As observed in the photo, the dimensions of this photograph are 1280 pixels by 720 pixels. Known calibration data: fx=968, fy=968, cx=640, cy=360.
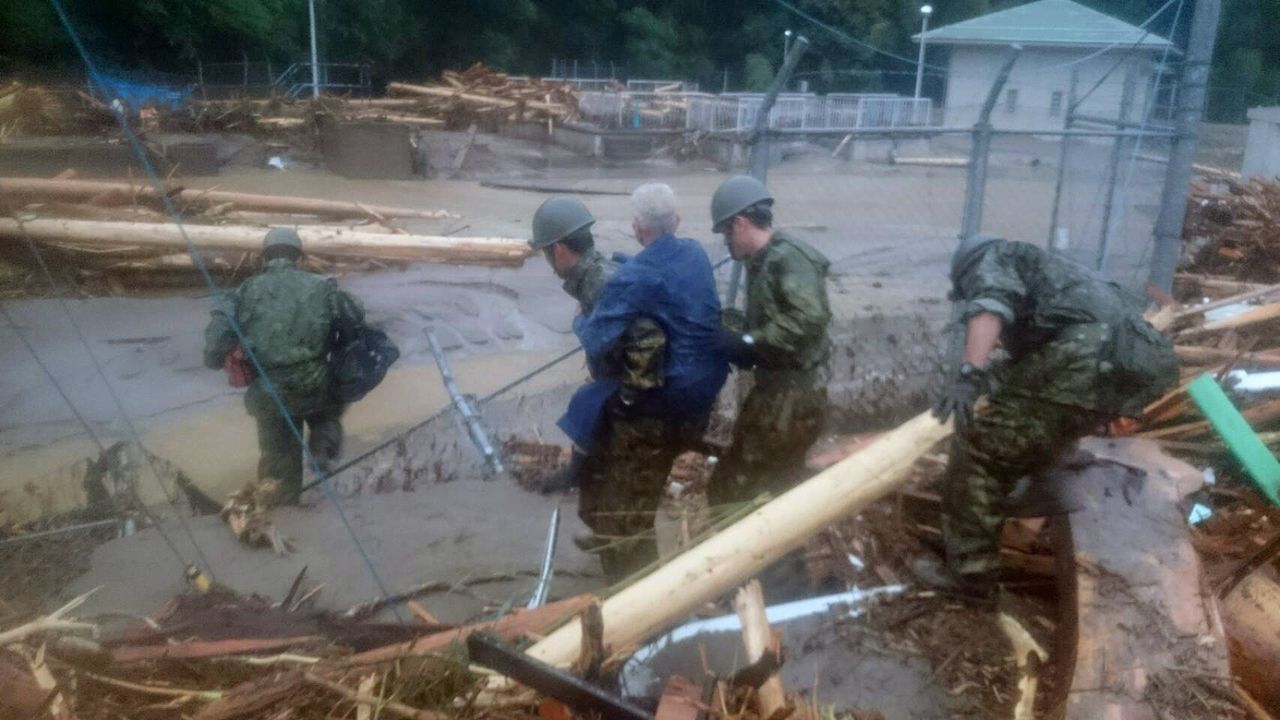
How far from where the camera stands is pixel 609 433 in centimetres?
415

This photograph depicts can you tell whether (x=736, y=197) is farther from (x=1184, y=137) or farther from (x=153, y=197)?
(x=153, y=197)

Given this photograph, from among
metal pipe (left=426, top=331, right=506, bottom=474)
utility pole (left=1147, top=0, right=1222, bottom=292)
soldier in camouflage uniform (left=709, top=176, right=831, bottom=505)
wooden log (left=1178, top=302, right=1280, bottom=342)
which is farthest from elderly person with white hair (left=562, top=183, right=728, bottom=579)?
utility pole (left=1147, top=0, right=1222, bottom=292)

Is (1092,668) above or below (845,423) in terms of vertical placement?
above

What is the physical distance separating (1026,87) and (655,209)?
22.5m

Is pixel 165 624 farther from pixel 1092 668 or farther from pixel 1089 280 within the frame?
pixel 1089 280

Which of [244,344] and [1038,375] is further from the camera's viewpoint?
[244,344]

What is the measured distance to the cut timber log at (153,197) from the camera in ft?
31.3

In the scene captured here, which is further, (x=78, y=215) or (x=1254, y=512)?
(x=78, y=215)

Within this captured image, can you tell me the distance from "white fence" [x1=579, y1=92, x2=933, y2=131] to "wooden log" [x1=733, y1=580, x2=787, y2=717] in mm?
20763

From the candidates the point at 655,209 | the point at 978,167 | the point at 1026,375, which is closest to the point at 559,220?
the point at 655,209

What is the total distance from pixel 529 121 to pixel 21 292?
1683 cm

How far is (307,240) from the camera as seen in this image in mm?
9297

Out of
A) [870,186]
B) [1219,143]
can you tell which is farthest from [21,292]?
[1219,143]

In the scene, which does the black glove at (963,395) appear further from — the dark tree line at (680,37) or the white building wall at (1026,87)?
the dark tree line at (680,37)
